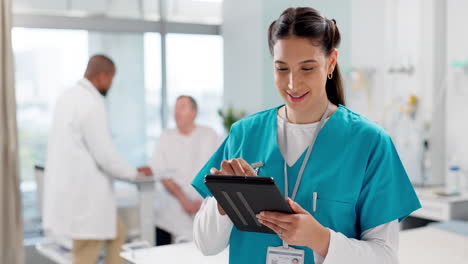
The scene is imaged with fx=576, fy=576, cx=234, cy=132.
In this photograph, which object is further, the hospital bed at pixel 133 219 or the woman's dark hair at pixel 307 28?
the hospital bed at pixel 133 219

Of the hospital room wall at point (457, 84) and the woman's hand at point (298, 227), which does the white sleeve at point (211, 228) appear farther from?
the hospital room wall at point (457, 84)

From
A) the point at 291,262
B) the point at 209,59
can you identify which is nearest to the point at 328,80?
the point at 291,262

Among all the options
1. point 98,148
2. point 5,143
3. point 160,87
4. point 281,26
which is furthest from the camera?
point 160,87

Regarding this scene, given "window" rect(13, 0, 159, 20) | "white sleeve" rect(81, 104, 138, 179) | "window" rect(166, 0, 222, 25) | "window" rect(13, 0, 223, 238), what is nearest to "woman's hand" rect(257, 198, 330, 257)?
"white sleeve" rect(81, 104, 138, 179)

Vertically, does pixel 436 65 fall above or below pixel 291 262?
Result: above

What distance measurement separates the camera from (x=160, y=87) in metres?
5.49

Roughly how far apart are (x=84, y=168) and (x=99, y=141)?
192 mm

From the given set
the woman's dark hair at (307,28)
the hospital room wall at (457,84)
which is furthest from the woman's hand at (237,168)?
the hospital room wall at (457,84)

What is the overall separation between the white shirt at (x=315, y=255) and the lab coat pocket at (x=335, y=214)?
4 cm

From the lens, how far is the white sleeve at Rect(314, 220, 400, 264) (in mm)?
1116

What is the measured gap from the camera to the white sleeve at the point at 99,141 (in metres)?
3.23

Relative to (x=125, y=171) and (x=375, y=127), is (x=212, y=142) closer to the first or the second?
(x=125, y=171)

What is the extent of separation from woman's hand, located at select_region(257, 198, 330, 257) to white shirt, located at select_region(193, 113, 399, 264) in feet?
0.08

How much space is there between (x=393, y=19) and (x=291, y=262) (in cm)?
333
